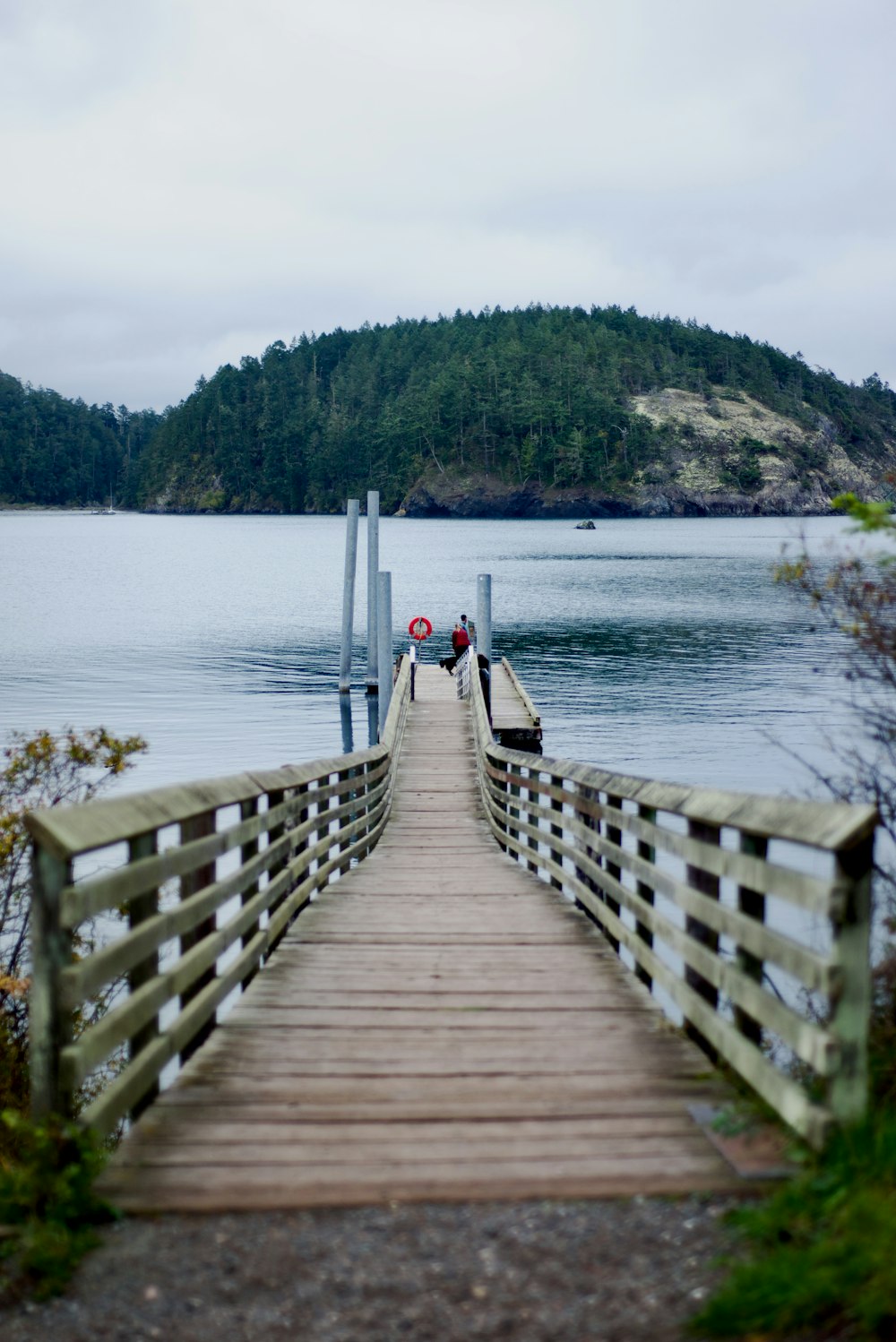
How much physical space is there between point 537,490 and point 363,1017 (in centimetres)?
16834

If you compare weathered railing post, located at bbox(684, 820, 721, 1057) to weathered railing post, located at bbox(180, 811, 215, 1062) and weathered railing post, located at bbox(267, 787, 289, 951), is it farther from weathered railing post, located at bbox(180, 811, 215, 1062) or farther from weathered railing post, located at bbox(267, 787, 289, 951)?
weathered railing post, located at bbox(267, 787, 289, 951)

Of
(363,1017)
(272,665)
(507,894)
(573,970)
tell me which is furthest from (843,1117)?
(272,665)

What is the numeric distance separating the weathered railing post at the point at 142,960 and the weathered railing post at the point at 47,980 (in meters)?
0.52

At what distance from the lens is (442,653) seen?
49344 millimetres

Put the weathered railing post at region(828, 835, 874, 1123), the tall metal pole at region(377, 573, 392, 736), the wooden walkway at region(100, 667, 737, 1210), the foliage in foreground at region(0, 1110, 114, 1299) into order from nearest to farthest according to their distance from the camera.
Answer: the foliage in foreground at region(0, 1110, 114, 1299), the weathered railing post at region(828, 835, 874, 1123), the wooden walkway at region(100, 667, 737, 1210), the tall metal pole at region(377, 573, 392, 736)

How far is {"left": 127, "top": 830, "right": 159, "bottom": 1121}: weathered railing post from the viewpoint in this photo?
4.07 metres

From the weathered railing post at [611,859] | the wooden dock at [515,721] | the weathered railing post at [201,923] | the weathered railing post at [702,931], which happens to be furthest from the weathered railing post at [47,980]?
the wooden dock at [515,721]

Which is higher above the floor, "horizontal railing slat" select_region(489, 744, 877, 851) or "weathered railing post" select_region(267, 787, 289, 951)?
"horizontal railing slat" select_region(489, 744, 877, 851)

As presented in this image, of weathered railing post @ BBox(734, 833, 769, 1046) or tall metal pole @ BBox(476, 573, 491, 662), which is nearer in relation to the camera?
weathered railing post @ BBox(734, 833, 769, 1046)

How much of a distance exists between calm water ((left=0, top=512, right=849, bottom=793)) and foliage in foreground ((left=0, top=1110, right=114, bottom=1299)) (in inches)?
268

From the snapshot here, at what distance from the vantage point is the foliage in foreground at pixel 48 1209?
10.2 feet

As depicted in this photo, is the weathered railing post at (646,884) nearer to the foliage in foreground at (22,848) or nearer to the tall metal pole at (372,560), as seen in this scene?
the foliage in foreground at (22,848)

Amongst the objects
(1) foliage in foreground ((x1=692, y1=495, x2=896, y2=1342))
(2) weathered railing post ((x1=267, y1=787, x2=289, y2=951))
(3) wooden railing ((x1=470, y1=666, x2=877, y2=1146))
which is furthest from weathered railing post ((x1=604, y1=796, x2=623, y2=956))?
(1) foliage in foreground ((x1=692, y1=495, x2=896, y2=1342))

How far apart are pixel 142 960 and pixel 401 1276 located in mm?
1426
